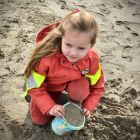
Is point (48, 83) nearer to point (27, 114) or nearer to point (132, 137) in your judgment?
point (27, 114)

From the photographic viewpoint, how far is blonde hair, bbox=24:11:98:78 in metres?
1.63

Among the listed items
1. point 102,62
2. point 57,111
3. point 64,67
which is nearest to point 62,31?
point 64,67

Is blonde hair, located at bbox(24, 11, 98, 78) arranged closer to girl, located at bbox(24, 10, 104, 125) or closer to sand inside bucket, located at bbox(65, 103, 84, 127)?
girl, located at bbox(24, 10, 104, 125)

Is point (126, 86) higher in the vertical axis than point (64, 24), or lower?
lower

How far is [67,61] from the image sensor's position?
1.83m

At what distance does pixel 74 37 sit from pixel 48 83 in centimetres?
45

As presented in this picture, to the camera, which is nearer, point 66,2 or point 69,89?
point 69,89

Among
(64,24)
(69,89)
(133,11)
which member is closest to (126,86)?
(69,89)

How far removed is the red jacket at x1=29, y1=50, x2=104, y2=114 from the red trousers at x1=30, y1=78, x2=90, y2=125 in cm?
4

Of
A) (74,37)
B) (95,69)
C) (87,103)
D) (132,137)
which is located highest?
(74,37)

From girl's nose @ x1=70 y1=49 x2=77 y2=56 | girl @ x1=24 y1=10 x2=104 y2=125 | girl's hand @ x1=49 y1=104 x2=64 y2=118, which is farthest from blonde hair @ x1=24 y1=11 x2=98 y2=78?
girl's hand @ x1=49 y1=104 x2=64 y2=118

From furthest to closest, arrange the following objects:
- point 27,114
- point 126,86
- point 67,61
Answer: point 126,86, point 27,114, point 67,61

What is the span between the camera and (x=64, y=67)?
184 centimetres

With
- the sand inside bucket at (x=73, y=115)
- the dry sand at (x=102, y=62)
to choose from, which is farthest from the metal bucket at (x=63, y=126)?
the dry sand at (x=102, y=62)
